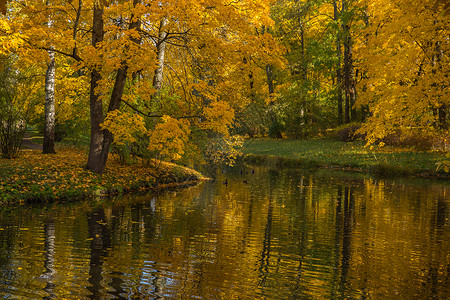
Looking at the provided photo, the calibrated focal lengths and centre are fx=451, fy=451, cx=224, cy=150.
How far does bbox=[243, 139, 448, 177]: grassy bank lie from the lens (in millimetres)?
22047

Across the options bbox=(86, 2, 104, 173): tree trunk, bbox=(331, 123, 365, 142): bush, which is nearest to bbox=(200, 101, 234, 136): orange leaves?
bbox=(86, 2, 104, 173): tree trunk

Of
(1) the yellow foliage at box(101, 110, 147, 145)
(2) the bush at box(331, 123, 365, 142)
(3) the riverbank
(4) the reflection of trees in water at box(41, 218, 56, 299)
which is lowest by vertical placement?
(4) the reflection of trees in water at box(41, 218, 56, 299)

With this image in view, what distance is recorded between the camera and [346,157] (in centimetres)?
2619

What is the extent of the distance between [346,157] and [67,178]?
56.9 feet

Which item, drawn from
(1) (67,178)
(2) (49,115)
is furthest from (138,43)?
(2) (49,115)

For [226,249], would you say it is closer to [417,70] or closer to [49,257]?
[49,257]

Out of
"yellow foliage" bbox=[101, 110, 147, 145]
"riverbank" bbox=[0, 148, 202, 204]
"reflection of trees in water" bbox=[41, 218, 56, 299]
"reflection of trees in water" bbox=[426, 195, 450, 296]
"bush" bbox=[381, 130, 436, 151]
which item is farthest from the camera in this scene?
"bush" bbox=[381, 130, 436, 151]

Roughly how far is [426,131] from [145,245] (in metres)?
10.2

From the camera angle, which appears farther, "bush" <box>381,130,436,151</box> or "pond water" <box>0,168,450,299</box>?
"bush" <box>381,130,436,151</box>

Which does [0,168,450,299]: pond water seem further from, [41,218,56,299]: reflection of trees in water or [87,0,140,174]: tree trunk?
[87,0,140,174]: tree trunk

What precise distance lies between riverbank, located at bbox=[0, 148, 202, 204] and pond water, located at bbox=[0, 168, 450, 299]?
799mm

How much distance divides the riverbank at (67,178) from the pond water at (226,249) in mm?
799

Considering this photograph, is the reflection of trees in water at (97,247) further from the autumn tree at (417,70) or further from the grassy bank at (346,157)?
the grassy bank at (346,157)

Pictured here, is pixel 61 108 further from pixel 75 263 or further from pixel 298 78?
pixel 298 78
